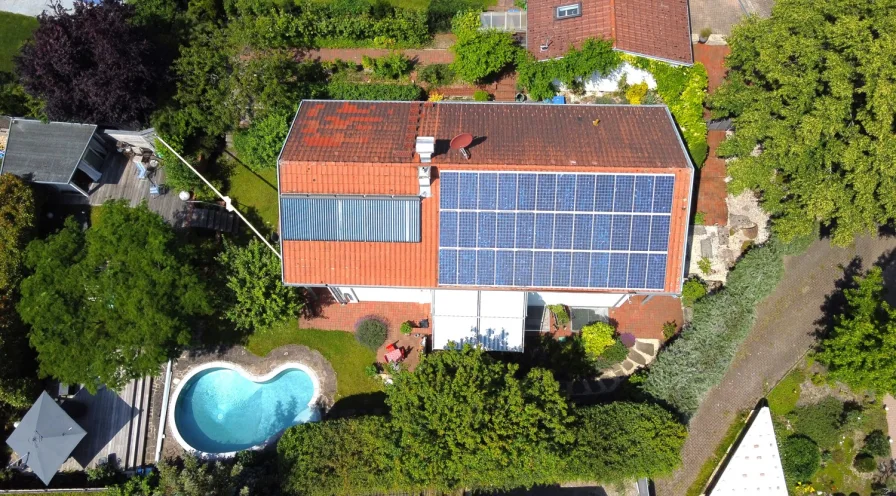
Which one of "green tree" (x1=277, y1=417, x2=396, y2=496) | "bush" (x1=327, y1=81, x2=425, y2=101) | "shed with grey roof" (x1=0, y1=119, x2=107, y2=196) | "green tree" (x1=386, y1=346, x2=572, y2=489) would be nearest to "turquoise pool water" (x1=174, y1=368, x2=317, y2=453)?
"green tree" (x1=277, y1=417, x2=396, y2=496)

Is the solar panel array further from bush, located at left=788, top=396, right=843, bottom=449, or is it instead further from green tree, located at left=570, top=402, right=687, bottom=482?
bush, located at left=788, top=396, right=843, bottom=449

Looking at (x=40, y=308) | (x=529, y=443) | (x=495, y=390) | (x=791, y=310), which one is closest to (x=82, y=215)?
(x=40, y=308)

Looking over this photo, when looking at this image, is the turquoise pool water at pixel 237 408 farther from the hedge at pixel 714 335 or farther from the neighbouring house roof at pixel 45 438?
the hedge at pixel 714 335

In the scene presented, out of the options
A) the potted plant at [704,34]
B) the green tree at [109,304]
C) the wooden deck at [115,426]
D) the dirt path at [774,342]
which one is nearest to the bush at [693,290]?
the dirt path at [774,342]

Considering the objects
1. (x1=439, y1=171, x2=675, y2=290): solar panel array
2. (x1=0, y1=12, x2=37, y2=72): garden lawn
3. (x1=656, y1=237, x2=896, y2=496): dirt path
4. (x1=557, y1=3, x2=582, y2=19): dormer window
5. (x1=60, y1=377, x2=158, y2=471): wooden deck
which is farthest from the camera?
(x1=0, y1=12, x2=37, y2=72): garden lawn

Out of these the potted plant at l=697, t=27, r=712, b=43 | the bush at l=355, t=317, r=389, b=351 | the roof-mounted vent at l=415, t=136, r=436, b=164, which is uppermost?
the potted plant at l=697, t=27, r=712, b=43
